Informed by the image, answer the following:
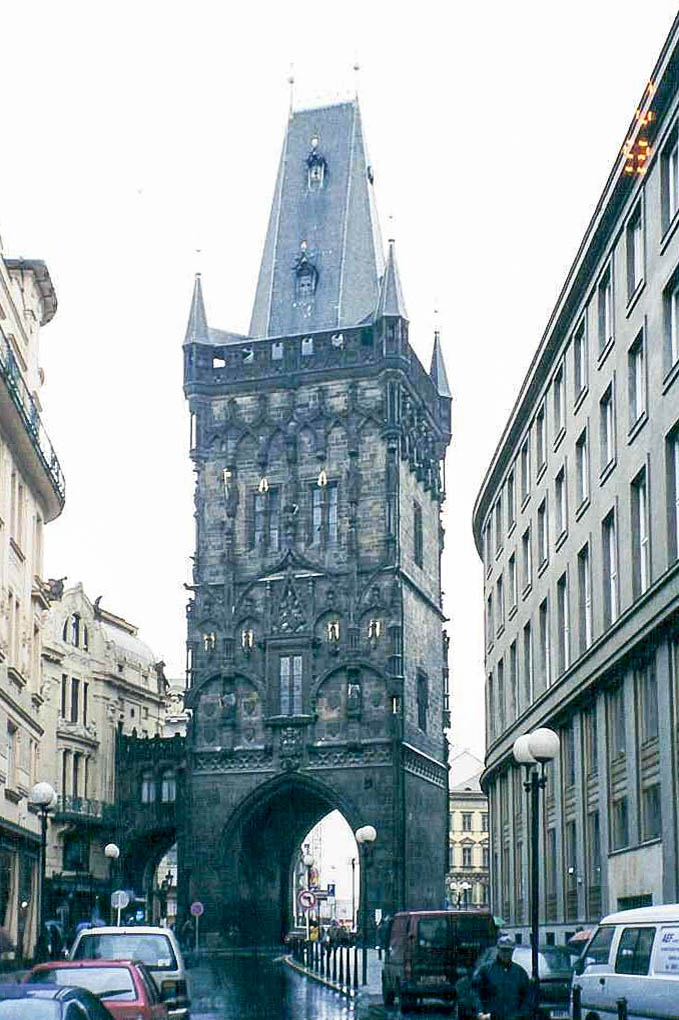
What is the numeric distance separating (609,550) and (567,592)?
192 inches

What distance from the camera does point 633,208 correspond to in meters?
33.1

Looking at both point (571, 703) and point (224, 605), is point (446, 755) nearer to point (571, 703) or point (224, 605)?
point (224, 605)

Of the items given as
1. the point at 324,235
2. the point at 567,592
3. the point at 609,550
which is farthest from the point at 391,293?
the point at 609,550

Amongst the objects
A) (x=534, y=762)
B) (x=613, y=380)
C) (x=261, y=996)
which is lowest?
(x=261, y=996)

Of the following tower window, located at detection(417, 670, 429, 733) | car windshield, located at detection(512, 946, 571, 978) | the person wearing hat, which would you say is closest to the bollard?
the person wearing hat

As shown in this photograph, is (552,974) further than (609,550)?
No

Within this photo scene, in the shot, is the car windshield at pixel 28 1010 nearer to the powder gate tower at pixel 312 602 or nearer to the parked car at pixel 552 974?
the parked car at pixel 552 974

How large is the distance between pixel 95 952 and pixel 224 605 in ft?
178

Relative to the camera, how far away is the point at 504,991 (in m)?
17.2

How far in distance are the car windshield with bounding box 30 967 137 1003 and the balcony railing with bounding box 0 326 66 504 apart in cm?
1778

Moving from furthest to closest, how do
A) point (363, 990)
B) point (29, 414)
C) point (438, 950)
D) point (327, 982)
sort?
point (327, 982)
point (363, 990)
point (29, 414)
point (438, 950)

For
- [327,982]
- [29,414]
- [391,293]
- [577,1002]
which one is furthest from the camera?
[391,293]

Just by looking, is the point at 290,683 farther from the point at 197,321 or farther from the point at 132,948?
the point at 132,948

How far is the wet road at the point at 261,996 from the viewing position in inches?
1182
